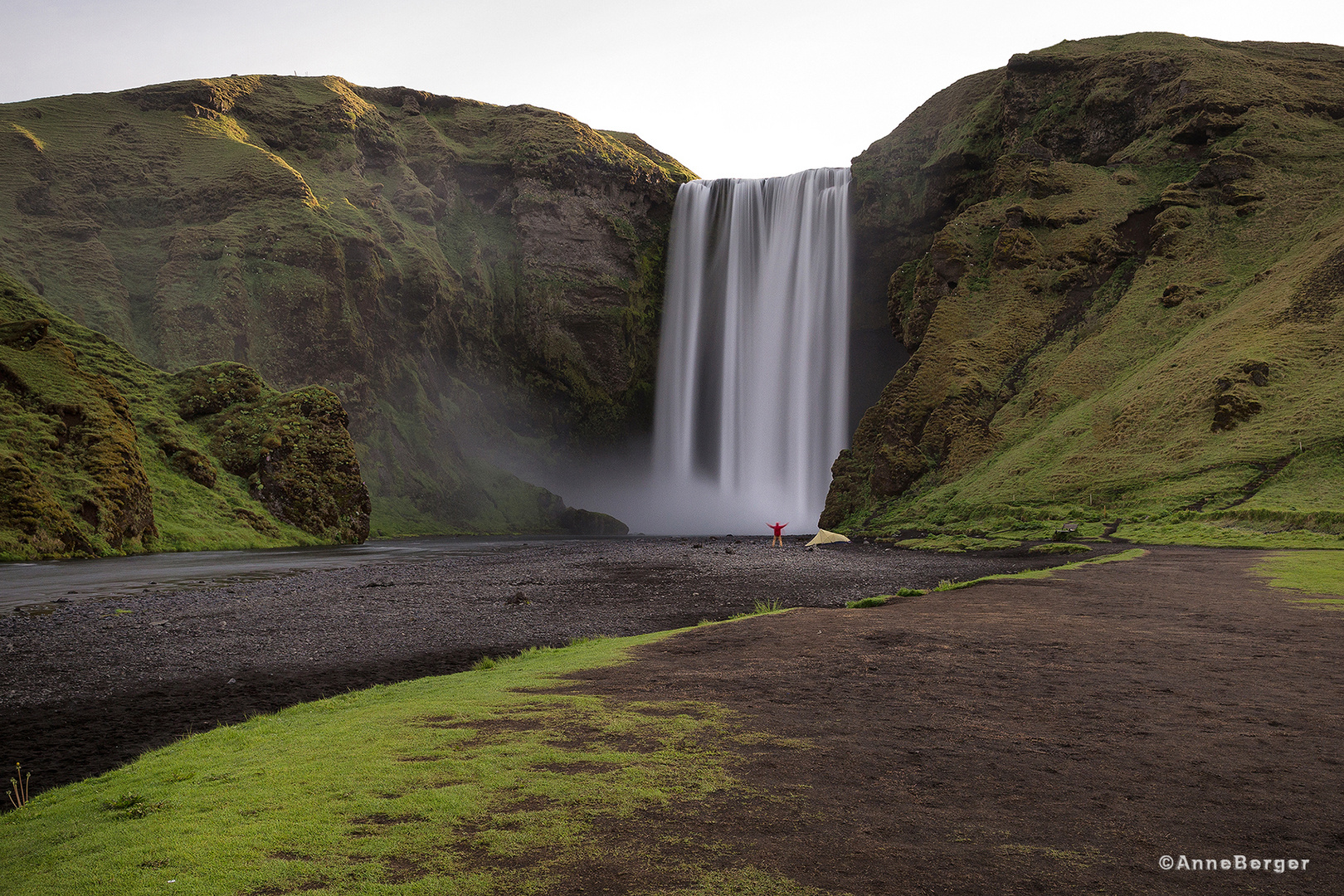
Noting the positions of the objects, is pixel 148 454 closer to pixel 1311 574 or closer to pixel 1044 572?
pixel 1044 572

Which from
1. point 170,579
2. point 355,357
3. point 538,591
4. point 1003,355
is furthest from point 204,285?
point 1003,355

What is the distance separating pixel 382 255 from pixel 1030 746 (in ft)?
332

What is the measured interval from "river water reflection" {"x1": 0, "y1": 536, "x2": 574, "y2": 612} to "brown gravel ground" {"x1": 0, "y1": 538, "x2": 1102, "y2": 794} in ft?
7.60

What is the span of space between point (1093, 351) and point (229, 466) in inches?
2624

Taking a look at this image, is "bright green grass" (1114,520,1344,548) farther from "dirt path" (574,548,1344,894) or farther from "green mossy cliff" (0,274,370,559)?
"green mossy cliff" (0,274,370,559)

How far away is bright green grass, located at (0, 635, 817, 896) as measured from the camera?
15.0 ft

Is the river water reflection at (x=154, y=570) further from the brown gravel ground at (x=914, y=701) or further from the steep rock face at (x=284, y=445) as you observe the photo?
the steep rock face at (x=284, y=445)

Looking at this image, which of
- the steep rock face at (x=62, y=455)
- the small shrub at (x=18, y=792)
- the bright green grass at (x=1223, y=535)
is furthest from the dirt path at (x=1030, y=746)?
the steep rock face at (x=62, y=455)

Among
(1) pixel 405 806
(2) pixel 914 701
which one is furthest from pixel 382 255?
(1) pixel 405 806

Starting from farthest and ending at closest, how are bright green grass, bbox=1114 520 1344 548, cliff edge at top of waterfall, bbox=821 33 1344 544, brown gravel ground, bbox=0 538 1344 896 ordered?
cliff edge at top of waterfall, bbox=821 33 1344 544
bright green grass, bbox=1114 520 1344 548
brown gravel ground, bbox=0 538 1344 896

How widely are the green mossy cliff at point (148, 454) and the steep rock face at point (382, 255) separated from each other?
794 inches

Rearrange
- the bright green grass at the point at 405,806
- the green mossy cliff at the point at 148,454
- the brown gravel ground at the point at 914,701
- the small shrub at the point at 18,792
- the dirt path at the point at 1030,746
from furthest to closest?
the green mossy cliff at the point at 148,454, the small shrub at the point at 18,792, the brown gravel ground at the point at 914,701, the dirt path at the point at 1030,746, the bright green grass at the point at 405,806

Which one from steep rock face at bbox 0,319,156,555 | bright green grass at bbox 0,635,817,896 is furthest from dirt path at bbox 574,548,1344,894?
steep rock face at bbox 0,319,156,555

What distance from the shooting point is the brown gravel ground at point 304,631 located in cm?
1060
